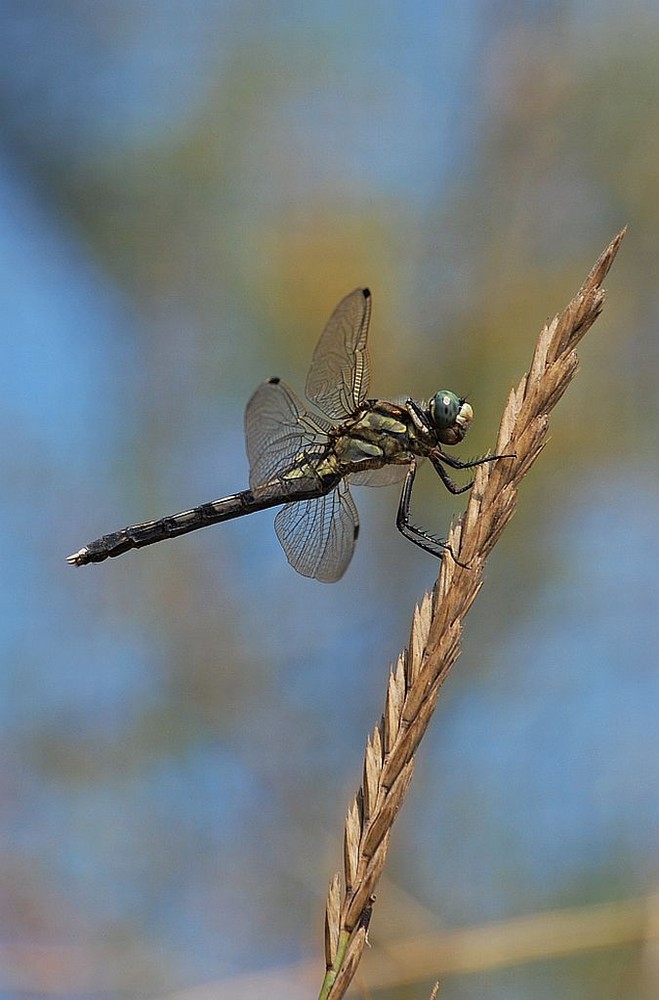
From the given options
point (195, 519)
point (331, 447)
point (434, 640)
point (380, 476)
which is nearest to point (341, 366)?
point (331, 447)

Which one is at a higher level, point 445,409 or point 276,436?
point 276,436

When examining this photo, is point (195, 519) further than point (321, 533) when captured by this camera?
Yes

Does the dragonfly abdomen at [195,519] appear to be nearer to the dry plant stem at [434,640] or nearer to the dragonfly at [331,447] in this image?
the dragonfly at [331,447]

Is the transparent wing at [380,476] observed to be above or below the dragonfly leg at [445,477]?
above

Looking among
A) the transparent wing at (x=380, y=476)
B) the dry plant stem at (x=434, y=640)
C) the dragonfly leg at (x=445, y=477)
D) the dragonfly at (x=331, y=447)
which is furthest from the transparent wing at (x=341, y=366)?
Answer: the dry plant stem at (x=434, y=640)

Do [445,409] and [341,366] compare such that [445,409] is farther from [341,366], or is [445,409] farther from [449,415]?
[341,366]

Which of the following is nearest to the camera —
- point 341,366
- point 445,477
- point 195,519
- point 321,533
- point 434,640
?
point 434,640

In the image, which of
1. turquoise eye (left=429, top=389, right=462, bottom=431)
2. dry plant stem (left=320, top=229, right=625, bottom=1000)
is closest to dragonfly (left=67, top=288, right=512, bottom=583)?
turquoise eye (left=429, top=389, right=462, bottom=431)
